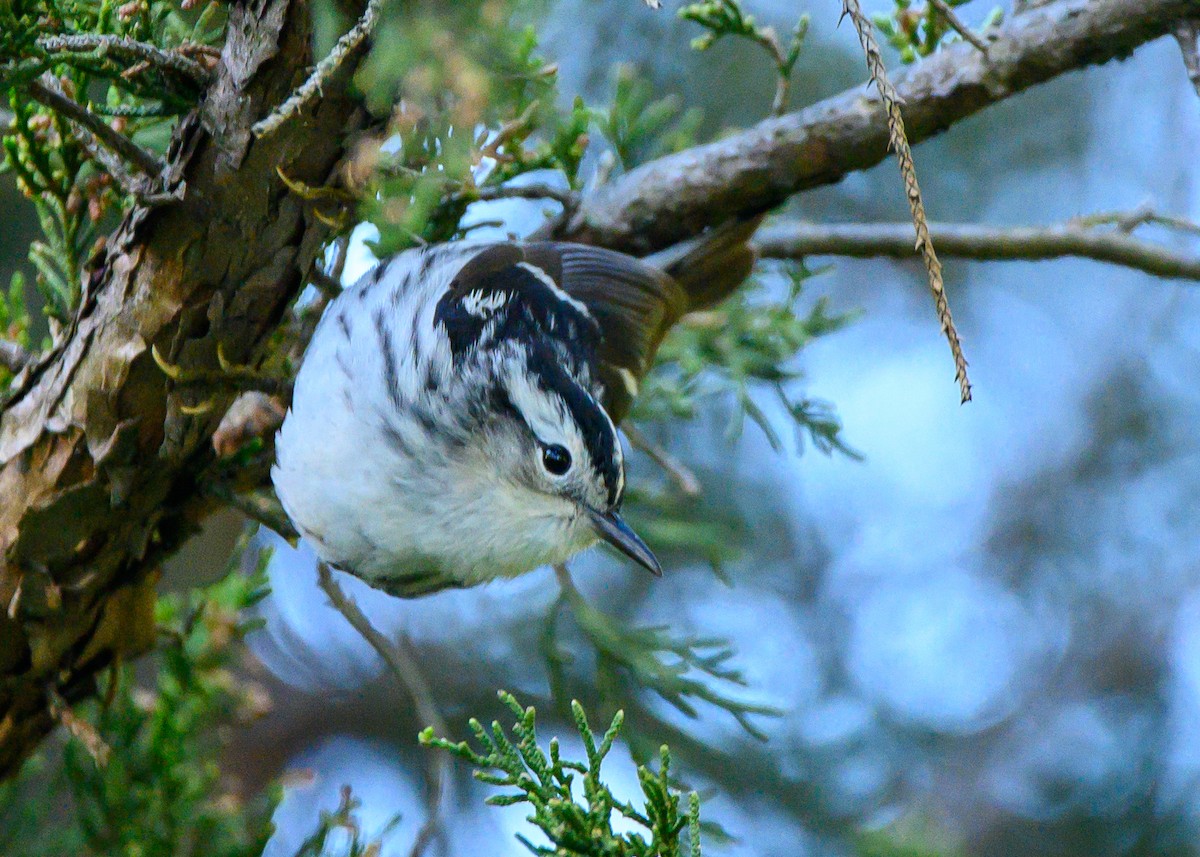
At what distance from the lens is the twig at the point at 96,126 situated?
1.58 meters

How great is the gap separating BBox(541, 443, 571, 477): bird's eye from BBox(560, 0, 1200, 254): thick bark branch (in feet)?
1.93

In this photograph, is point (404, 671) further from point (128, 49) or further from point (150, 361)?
point (128, 49)

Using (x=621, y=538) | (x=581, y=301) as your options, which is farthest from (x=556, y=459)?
(x=581, y=301)

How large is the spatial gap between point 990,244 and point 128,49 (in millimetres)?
1735

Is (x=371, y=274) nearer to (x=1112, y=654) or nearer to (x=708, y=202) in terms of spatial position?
(x=708, y=202)

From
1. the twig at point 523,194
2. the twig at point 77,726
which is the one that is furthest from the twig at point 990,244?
the twig at point 77,726

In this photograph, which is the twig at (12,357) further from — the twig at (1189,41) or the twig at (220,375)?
the twig at (1189,41)

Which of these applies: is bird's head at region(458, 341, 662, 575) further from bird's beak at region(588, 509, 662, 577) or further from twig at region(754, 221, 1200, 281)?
twig at region(754, 221, 1200, 281)

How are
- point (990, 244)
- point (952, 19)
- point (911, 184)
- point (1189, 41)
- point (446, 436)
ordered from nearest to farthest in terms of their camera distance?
point (911, 184), point (952, 19), point (1189, 41), point (446, 436), point (990, 244)


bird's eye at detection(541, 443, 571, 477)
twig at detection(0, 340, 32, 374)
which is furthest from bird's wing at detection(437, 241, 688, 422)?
twig at detection(0, 340, 32, 374)

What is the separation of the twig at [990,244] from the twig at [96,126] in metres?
1.36

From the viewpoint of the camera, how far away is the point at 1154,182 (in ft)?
16.6

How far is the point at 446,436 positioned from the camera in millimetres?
1942

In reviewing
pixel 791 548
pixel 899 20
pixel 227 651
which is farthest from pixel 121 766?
pixel 791 548
